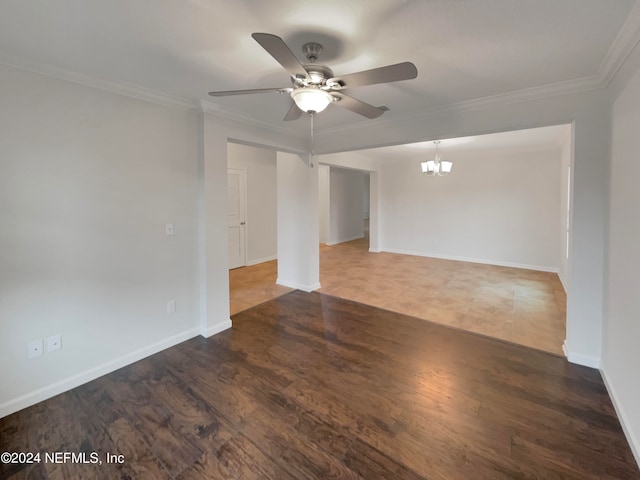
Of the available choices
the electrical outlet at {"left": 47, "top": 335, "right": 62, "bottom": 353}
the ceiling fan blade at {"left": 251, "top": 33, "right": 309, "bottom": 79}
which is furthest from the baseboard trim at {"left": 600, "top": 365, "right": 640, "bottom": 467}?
Result: the electrical outlet at {"left": 47, "top": 335, "right": 62, "bottom": 353}

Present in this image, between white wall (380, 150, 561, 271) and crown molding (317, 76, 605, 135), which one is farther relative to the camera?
white wall (380, 150, 561, 271)

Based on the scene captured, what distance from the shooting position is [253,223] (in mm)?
6285

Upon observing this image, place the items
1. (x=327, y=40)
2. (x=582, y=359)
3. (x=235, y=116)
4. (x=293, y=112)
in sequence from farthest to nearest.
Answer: (x=235, y=116)
(x=582, y=359)
(x=293, y=112)
(x=327, y=40)

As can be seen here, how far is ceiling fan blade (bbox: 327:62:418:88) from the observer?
4.86 feet

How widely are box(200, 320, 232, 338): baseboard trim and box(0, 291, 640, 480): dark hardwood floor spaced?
0.19m

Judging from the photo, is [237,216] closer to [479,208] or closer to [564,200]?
[479,208]

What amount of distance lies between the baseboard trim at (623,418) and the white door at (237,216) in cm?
542

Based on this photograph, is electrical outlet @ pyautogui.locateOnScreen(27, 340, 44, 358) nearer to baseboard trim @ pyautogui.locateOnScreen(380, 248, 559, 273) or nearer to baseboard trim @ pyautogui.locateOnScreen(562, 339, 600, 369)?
baseboard trim @ pyautogui.locateOnScreen(562, 339, 600, 369)

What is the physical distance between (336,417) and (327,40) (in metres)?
2.40

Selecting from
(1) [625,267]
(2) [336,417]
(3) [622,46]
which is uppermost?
(3) [622,46]

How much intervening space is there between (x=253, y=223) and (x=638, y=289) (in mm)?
5691

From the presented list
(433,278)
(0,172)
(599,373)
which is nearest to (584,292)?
(599,373)

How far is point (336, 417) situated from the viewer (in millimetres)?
1952

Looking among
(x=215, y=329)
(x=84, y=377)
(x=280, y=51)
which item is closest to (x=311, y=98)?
(x=280, y=51)
